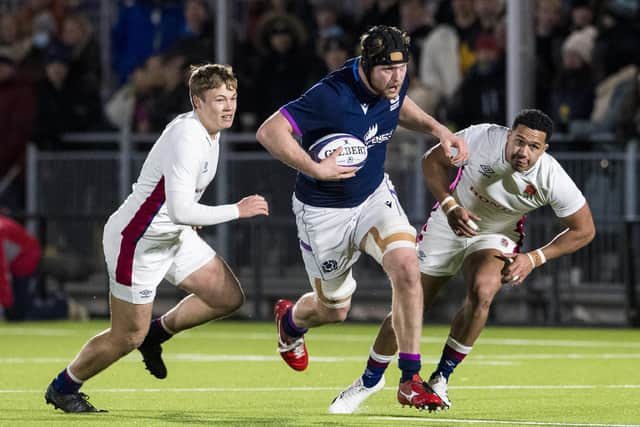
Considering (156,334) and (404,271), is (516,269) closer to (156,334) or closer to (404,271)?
(404,271)

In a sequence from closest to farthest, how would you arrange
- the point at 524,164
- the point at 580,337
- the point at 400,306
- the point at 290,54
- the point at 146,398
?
the point at 400,306
the point at 524,164
the point at 146,398
the point at 580,337
the point at 290,54

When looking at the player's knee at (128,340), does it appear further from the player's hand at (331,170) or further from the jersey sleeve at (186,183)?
the player's hand at (331,170)

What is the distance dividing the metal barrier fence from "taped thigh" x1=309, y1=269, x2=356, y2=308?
7438 millimetres

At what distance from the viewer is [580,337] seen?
17.4m

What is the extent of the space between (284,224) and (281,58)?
80.6 inches

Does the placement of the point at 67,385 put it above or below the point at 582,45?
below

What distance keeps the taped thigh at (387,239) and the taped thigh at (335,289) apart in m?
0.55

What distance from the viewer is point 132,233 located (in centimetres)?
1059

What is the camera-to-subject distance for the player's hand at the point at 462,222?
34.5ft

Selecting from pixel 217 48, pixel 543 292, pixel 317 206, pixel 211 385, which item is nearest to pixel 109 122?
pixel 217 48

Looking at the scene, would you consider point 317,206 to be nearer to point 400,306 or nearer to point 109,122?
point 400,306

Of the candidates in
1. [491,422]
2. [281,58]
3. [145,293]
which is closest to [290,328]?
[145,293]

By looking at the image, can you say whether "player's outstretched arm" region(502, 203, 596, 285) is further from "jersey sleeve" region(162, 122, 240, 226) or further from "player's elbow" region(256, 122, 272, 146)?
"jersey sleeve" region(162, 122, 240, 226)

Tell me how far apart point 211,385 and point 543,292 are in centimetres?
673
